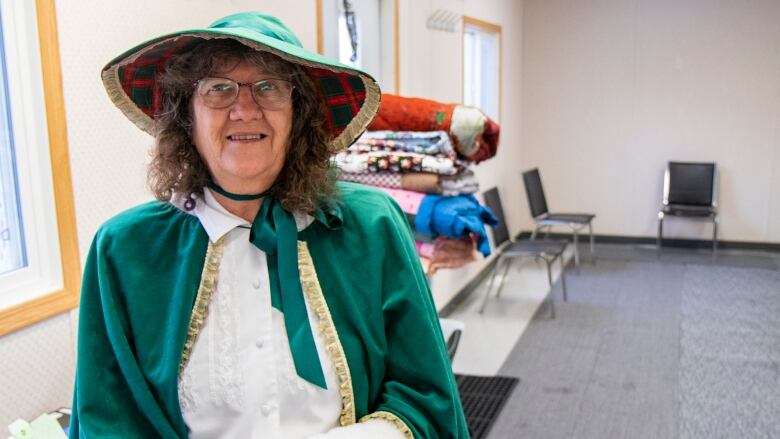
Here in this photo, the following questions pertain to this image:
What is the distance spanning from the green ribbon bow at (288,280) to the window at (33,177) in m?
0.78

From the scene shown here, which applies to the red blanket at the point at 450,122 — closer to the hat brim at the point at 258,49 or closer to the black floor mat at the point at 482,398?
the black floor mat at the point at 482,398

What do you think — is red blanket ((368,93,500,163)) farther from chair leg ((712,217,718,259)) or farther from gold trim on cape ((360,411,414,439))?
chair leg ((712,217,718,259))

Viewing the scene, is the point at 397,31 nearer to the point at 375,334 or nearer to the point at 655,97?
the point at 375,334

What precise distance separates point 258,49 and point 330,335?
0.47 metres

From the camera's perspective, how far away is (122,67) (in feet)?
4.22

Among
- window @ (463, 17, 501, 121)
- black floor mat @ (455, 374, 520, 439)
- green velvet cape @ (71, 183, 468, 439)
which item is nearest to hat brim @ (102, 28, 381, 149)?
green velvet cape @ (71, 183, 468, 439)

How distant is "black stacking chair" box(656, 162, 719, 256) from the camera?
20.9 ft

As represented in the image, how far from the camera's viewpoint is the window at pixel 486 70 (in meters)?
5.80

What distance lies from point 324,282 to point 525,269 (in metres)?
4.94

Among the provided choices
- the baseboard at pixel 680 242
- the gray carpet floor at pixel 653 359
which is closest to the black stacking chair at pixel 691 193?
the baseboard at pixel 680 242

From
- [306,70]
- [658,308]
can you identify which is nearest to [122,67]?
[306,70]

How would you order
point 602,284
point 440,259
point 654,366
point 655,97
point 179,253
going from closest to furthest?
point 179,253 → point 440,259 → point 654,366 → point 602,284 → point 655,97

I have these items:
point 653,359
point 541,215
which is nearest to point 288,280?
point 653,359

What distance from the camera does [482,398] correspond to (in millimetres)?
3445
